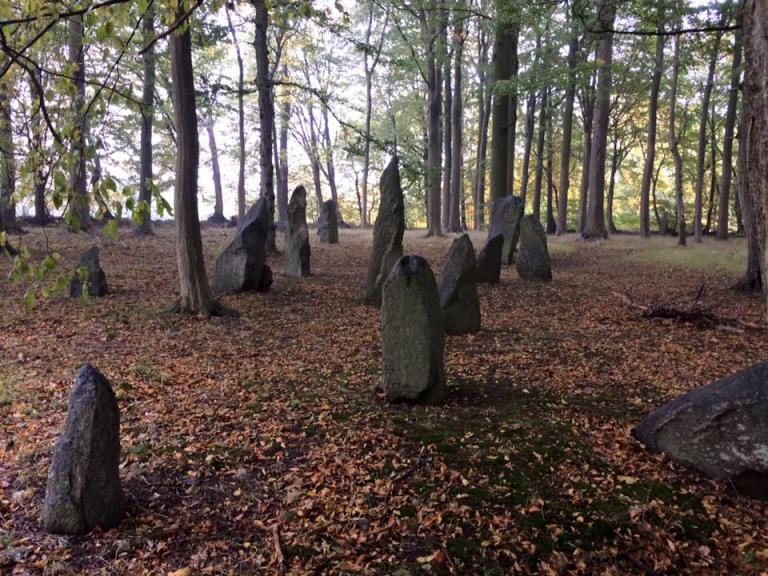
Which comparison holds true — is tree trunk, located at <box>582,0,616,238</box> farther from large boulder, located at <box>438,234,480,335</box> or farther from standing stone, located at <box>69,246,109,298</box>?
standing stone, located at <box>69,246,109,298</box>

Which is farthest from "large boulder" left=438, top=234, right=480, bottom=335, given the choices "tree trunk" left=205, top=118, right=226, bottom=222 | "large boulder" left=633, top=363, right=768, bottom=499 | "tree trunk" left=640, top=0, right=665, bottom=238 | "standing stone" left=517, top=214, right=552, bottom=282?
"tree trunk" left=205, top=118, right=226, bottom=222

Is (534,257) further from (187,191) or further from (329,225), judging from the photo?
(329,225)

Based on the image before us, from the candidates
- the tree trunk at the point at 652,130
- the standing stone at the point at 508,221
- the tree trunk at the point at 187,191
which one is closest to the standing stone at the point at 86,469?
the tree trunk at the point at 187,191

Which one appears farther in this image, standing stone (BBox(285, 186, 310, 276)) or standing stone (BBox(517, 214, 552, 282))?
standing stone (BBox(285, 186, 310, 276))

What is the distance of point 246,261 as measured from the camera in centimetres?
1089

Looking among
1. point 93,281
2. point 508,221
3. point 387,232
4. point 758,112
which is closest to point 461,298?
point 387,232

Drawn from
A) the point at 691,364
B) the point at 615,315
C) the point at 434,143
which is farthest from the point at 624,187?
the point at 691,364

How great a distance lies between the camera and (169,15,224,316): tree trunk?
871 cm

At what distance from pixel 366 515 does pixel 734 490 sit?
2.63 m

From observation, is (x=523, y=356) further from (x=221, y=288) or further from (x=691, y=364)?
(x=221, y=288)

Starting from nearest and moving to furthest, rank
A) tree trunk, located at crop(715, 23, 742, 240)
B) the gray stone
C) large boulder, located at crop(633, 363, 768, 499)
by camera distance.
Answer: large boulder, located at crop(633, 363, 768, 499) < the gray stone < tree trunk, located at crop(715, 23, 742, 240)

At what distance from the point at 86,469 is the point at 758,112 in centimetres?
477

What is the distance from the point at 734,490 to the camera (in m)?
3.95

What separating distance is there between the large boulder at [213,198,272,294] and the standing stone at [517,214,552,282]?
6.02m
